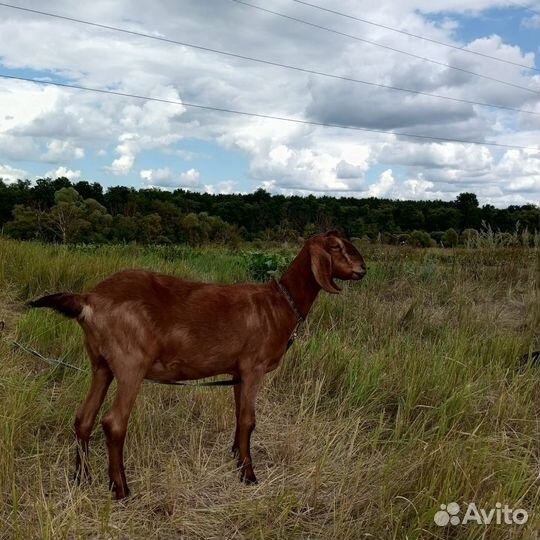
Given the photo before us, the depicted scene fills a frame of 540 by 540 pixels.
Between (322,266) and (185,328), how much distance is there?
0.85m

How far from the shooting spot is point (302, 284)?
11.0ft

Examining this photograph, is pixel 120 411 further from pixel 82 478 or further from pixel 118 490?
pixel 82 478

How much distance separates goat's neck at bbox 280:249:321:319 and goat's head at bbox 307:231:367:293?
74 mm

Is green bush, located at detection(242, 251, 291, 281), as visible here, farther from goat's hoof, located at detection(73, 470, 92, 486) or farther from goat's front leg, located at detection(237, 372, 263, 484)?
goat's hoof, located at detection(73, 470, 92, 486)

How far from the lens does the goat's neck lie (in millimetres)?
3336

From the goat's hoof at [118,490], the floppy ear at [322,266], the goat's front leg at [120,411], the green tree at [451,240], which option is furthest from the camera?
the green tree at [451,240]

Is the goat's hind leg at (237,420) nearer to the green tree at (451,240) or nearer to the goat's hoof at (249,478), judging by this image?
the goat's hoof at (249,478)

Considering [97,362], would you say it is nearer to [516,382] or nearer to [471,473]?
[471,473]

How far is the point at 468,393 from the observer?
428cm

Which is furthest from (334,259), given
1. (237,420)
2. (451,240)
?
(451,240)

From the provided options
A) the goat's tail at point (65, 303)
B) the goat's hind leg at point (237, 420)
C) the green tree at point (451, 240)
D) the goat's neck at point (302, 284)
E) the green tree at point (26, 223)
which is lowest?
the goat's hind leg at point (237, 420)

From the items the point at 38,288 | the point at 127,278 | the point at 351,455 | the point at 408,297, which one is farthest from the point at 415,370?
the point at 38,288

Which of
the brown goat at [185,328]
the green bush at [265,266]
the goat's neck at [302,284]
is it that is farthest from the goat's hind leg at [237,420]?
the green bush at [265,266]

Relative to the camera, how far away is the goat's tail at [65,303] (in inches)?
112
